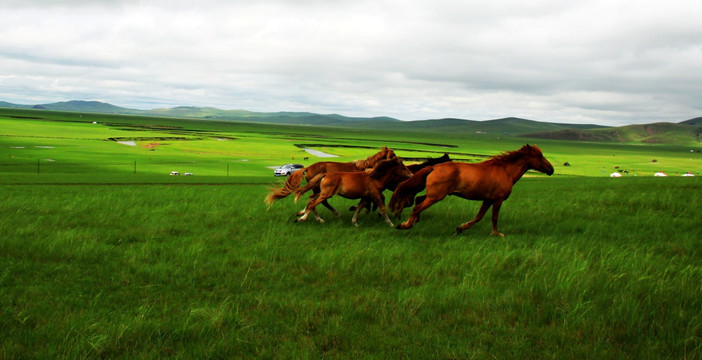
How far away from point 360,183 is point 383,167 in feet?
3.05

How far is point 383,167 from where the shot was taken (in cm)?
1239

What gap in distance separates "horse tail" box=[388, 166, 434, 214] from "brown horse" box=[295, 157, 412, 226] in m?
0.37

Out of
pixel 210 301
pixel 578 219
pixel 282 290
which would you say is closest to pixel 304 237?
pixel 282 290

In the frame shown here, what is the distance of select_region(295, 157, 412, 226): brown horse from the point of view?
1180 centimetres

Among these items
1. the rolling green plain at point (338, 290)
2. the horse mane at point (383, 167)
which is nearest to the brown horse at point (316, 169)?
the horse mane at point (383, 167)

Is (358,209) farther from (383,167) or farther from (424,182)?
(424,182)

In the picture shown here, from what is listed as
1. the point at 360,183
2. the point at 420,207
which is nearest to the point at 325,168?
the point at 360,183

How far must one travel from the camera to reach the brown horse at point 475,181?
413 inches

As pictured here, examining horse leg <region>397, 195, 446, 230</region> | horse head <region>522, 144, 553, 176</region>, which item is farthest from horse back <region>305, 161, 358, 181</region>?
horse head <region>522, 144, 553, 176</region>

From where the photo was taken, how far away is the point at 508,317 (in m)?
5.77

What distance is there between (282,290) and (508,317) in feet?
10.4

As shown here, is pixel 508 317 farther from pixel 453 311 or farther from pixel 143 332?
pixel 143 332

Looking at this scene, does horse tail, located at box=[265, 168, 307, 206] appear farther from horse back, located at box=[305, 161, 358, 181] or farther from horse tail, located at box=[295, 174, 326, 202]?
horse back, located at box=[305, 161, 358, 181]

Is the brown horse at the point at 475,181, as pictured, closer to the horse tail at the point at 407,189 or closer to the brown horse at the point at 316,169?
the horse tail at the point at 407,189
